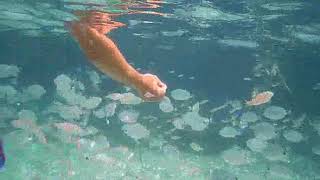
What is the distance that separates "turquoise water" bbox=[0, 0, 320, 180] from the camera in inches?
643

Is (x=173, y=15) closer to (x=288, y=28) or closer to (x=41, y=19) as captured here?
(x=288, y=28)

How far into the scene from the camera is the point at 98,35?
8.21ft

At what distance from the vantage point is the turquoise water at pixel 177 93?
643 inches

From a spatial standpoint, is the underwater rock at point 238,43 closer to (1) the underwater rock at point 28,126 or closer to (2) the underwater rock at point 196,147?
(2) the underwater rock at point 196,147

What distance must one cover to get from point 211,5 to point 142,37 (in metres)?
5.33

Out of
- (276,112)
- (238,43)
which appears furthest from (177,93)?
(238,43)

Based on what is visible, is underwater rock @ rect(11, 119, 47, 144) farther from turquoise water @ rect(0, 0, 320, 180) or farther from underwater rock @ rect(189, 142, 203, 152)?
underwater rock @ rect(189, 142, 203, 152)

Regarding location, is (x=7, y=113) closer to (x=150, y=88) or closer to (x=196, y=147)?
(x=196, y=147)

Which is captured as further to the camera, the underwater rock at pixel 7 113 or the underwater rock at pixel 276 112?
the underwater rock at pixel 7 113

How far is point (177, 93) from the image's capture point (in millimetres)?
15797

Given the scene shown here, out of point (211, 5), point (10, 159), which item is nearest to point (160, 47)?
point (211, 5)

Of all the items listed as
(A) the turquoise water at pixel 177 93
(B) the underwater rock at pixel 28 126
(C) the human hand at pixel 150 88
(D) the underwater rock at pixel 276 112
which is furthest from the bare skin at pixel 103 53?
(B) the underwater rock at pixel 28 126

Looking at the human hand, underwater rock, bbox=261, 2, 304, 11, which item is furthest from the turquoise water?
the human hand

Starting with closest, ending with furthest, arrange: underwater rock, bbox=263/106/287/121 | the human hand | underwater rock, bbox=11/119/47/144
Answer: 1. the human hand
2. underwater rock, bbox=263/106/287/121
3. underwater rock, bbox=11/119/47/144
